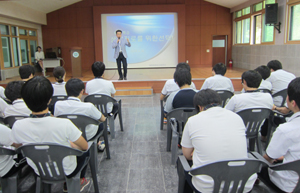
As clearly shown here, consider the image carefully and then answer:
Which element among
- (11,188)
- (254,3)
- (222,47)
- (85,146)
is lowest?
(11,188)

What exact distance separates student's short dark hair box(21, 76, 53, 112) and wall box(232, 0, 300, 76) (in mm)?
7107

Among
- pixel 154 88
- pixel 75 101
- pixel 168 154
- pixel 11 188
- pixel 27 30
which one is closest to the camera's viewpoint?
pixel 11 188

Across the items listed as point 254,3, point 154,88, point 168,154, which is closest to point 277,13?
point 254,3

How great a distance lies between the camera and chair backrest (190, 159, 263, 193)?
1.34m

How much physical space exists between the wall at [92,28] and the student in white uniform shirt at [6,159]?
9963mm

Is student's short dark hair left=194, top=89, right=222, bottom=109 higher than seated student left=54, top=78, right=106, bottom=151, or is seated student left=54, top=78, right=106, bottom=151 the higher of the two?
student's short dark hair left=194, top=89, right=222, bottom=109

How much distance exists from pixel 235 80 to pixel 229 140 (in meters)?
6.27

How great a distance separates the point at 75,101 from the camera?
227cm

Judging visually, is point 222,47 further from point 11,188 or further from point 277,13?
point 11,188

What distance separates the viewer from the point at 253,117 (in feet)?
7.71

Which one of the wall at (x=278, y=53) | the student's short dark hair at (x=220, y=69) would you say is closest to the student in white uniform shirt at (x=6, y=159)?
the student's short dark hair at (x=220, y=69)

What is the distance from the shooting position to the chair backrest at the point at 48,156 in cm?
153

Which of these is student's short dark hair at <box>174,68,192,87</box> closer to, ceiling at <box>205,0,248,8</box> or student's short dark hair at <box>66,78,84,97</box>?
student's short dark hair at <box>66,78,84,97</box>

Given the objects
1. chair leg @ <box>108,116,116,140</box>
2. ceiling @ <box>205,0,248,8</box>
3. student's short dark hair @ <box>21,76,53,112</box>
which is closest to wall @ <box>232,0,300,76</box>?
ceiling @ <box>205,0,248,8</box>
